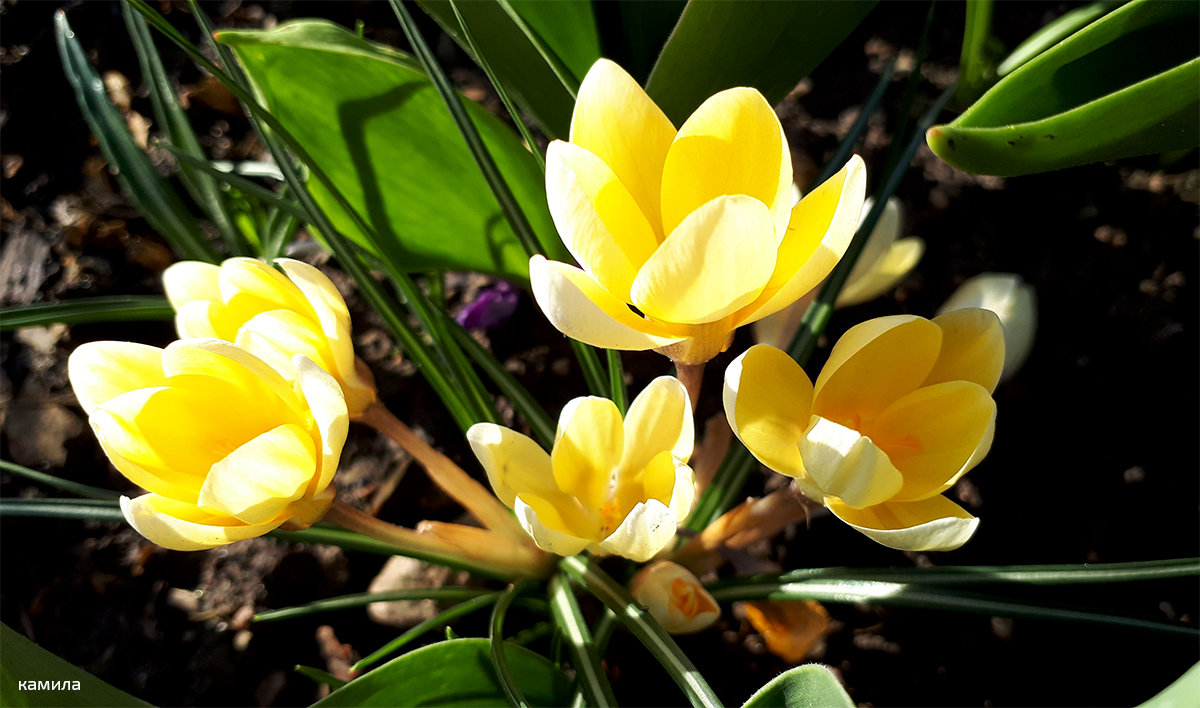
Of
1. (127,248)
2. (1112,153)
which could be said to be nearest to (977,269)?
(1112,153)

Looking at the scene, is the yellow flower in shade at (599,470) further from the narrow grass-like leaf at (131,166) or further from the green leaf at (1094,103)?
the narrow grass-like leaf at (131,166)

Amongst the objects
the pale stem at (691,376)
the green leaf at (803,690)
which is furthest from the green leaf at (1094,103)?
the green leaf at (803,690)

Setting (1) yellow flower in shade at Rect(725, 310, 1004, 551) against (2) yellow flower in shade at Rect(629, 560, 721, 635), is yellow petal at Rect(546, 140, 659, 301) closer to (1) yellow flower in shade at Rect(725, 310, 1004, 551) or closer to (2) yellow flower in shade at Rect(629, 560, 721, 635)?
(1) yellow flower in shade at Rect(725, 310, 1004, 551)

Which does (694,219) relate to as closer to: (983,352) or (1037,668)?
(983,352)

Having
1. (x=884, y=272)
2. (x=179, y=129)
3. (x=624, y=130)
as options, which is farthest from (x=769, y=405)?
(x=179, y=129)

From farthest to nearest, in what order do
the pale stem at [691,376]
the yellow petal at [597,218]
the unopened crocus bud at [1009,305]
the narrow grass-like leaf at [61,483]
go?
1. the unopened crocus bud at [1009,305]
2. the narrow grass-like leaf at [61,483]
3. the pale stem at [691,376]
4. the yellow petal at [597,218]

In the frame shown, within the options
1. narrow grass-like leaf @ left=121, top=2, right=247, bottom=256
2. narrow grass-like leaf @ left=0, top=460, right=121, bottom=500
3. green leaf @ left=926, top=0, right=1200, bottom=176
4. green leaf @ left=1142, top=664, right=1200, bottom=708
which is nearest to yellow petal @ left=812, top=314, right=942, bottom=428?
green leaf @ left=926, top=0, right=1200, bottom=176

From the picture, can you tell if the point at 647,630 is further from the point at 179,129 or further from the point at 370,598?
the point at 179,129
